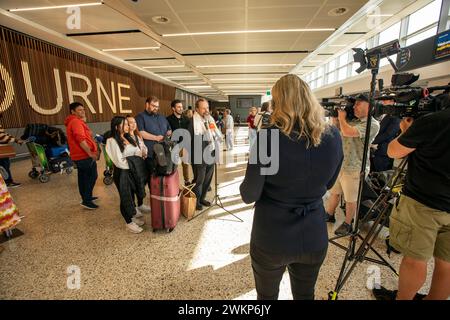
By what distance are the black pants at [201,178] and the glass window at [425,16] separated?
6.00 metres

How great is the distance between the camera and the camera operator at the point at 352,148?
2.10m

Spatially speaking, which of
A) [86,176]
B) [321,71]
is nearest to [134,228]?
[86,176]

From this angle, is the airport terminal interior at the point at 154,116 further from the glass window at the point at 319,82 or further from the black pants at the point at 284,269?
the glass window at the point at 319,82

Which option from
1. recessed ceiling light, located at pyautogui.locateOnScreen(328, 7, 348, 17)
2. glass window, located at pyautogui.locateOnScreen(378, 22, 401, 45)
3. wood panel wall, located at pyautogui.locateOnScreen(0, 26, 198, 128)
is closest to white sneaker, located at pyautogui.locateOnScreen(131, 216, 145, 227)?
recessed ceiling light, located at pyautogui.locateOnScreen(328, 7, 348, 17)

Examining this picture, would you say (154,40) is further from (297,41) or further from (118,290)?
(118,290)

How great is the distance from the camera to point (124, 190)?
8.20 ft

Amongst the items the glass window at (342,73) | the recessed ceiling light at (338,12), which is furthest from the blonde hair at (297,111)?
the glass window at (342,73)

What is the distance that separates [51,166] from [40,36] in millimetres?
3488

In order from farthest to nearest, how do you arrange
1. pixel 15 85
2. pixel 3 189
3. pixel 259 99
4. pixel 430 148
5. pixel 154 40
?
pixel 259 99 → pixel 154 40 → pixel 15 85 → pixel 3 189 → pixel 430 148

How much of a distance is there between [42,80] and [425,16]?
9.91m

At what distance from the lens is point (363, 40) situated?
23.0 ft

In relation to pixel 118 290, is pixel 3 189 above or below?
above
